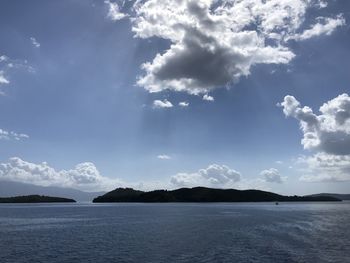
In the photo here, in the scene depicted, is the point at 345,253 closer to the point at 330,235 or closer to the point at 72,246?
the point at 330,235

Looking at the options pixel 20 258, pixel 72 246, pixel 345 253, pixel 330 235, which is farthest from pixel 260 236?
pixel 20 258

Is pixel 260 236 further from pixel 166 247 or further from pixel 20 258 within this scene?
pixel 20 258

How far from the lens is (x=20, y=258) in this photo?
215 ft

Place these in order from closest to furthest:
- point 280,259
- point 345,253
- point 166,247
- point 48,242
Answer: point 280,259
point 345,253
point 166,247
point 48,242

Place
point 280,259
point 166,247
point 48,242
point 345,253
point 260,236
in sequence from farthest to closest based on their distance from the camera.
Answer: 1. point 260,236
2. point 48,242
3. point 166,247
4. point 345,253
5. point 280,259

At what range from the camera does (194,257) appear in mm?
64188

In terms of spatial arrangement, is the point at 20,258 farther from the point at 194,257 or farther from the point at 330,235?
the point at 330,235

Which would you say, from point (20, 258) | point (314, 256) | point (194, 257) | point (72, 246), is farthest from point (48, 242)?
point (314, 256)

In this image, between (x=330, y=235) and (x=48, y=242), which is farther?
(x=330, y=235)

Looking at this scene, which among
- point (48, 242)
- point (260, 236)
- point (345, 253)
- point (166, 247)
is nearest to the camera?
point (345, 253)

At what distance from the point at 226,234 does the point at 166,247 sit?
94.4 ft

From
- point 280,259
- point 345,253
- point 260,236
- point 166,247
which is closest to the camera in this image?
point 280,259

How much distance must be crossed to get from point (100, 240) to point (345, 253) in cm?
5229

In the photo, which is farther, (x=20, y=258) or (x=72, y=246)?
(x=72, y=246)
